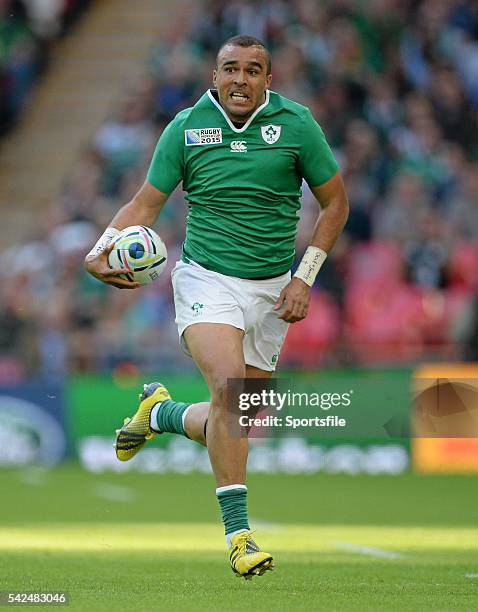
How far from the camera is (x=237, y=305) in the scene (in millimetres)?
8625

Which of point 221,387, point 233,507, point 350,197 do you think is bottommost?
point 233,507

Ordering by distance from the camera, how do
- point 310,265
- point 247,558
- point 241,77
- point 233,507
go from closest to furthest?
point 247,558
point 233,507
point 241,77
point 310,265

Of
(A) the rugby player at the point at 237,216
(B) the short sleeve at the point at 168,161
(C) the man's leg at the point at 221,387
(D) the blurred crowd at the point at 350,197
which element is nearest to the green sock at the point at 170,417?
(A) the rugby player at the point at 237,216

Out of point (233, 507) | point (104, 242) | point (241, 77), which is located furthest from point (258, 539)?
point (241, 77)

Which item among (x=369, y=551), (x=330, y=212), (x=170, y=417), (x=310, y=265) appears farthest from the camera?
(x=369, y=551)

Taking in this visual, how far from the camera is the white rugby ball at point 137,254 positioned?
8562 mm

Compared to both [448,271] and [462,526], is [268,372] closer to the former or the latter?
[462,526]

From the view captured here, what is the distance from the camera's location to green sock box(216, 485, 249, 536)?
27.1 feet

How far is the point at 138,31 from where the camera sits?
27594 millimetres

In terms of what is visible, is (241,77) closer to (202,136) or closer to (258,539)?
(202,136)

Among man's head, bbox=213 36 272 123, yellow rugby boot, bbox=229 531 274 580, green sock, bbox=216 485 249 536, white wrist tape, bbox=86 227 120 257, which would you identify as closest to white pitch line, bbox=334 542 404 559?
green sock, bbox=216 485 249 536

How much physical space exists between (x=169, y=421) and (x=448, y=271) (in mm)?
10229

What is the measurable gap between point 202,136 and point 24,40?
1781cm

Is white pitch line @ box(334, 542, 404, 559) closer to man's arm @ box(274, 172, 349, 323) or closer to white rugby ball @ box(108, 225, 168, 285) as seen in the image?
man's arm @ box(274, 172, 349, 323)
